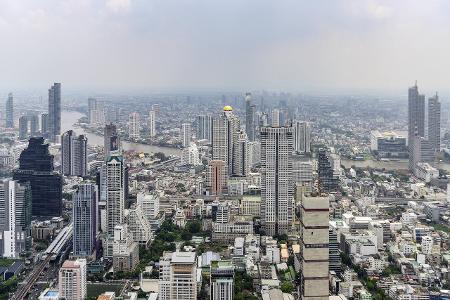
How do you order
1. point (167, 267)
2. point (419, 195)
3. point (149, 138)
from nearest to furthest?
point (167, 267), point (419, 195), point (149, 138)

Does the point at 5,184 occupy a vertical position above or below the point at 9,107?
below

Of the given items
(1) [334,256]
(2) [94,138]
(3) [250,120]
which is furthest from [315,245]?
(2) [94,138]

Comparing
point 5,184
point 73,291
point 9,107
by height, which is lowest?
point 73,291

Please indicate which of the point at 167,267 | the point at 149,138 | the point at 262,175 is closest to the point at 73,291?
the point at 167,267

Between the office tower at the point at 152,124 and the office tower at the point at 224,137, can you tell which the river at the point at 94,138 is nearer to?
the office tower at the point at 152,124

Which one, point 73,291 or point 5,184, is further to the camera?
point 5,184

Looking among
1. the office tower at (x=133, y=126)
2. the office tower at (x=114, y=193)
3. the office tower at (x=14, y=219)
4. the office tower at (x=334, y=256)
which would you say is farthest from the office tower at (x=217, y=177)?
the office tower at (x=334, y=256)

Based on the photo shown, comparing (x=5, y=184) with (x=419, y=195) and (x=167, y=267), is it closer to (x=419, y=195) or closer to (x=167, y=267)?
(x=167, y=267)

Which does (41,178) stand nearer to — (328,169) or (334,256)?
(328,169)
